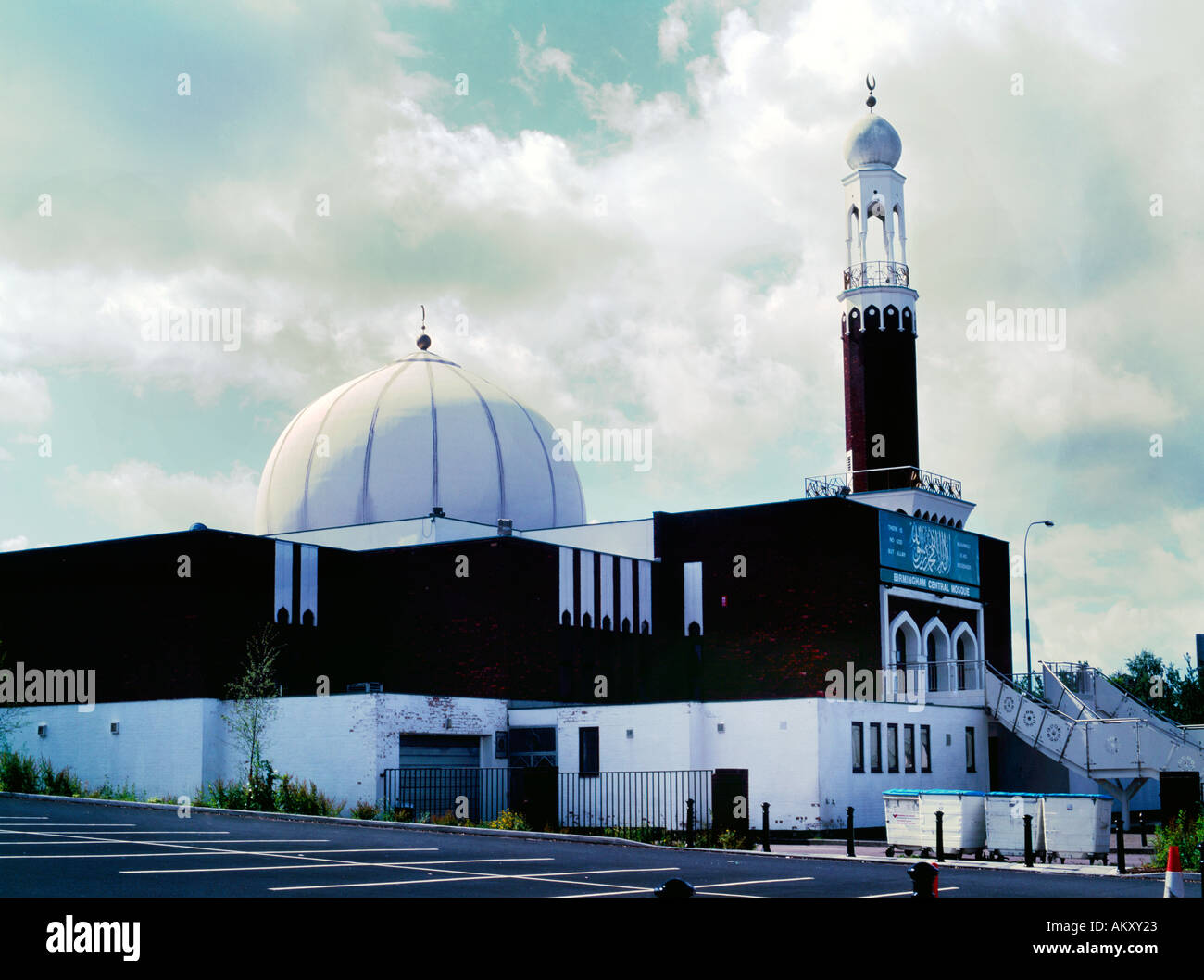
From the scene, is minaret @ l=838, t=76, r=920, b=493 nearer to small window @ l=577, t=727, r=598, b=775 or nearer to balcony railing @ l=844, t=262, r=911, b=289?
balcony railing @ l=844, t=262, r=911, b=289

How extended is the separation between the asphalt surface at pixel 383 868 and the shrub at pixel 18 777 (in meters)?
7.36

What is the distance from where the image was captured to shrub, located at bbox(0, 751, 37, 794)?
106 ft

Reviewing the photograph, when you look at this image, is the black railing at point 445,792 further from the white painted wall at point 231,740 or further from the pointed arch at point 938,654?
the pointed arch at point 938,654

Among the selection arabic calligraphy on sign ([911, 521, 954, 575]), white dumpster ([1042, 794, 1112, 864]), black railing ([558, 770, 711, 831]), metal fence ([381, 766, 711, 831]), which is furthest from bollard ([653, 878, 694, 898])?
arabic calligraphy on sign ([911, 521, 954, 575])

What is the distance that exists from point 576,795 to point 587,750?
45.7 inches

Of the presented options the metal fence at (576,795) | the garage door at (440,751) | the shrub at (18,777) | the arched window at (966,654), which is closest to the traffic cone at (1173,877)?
the metal fence at (576,795)

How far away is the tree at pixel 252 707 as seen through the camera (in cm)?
3170

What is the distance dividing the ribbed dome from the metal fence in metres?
27.7

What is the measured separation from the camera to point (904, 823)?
24.5 metres

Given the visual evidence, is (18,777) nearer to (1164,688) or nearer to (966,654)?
(966,654)

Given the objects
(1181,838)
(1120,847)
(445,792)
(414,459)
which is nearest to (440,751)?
(445,792)

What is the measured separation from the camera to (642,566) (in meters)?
41.8
